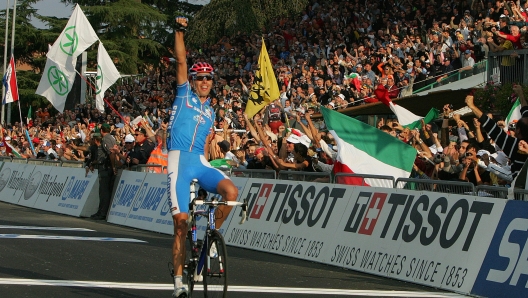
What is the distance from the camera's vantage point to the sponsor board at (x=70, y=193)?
71.1 feet

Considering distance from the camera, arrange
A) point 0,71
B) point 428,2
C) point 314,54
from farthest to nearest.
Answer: point 0,71 → point 314,54 → point 428,2

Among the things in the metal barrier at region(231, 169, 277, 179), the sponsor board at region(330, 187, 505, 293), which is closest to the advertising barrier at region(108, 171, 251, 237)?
the metal barrier at region(231, 169, 277, 179)

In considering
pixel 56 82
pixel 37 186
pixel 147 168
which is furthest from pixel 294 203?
pixel 56 82

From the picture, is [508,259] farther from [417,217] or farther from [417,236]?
[417,217]

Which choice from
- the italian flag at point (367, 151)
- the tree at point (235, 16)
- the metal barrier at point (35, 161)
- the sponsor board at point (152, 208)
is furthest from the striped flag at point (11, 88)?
the italian flag at point (367, 151)

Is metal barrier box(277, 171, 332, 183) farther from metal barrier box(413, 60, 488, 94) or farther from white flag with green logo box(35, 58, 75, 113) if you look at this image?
white flag with green logo box(35, 58, 75, 113)

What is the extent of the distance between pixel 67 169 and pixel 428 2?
1122 centimetres

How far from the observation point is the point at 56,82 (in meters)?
26.8

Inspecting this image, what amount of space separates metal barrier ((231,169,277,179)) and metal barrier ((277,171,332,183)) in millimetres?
153

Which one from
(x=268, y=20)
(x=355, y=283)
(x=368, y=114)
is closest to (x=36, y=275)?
(x=355, y=283)

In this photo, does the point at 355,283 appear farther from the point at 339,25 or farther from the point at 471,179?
the point at 339,25

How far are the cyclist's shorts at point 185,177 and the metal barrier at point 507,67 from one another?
39.1 ft

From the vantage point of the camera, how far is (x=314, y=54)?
29.1 m

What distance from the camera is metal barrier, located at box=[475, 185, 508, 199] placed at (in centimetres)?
1003
